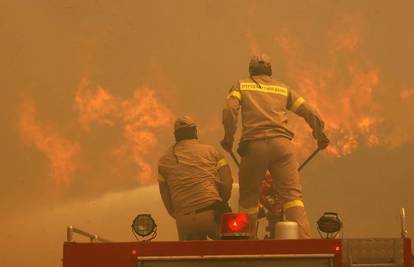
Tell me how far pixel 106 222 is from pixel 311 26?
160 inches

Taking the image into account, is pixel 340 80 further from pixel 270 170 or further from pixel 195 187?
pixel 195 187

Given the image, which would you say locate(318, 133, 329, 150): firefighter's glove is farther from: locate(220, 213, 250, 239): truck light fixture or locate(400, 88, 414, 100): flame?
locate(400, 88, 414, 100): flame

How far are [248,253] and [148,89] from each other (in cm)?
803

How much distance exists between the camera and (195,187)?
6.23m

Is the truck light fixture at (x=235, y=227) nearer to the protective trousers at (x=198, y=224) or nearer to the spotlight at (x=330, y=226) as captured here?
the spotlight at (x=330, y=226)

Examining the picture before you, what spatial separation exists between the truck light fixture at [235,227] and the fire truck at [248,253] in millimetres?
16

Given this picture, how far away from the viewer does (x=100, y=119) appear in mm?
11734

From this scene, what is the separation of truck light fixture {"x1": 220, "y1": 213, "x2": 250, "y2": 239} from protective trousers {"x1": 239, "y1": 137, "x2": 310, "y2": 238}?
1765mm

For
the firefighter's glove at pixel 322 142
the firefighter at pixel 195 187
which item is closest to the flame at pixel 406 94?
the firefighter's glove at pixel 322 142

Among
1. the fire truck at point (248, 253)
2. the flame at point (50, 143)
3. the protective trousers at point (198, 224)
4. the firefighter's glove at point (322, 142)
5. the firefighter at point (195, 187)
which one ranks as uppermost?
the flame at point (50, 143)

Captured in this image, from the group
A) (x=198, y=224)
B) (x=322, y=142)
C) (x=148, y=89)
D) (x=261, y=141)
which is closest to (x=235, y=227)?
(x=198, y=224)

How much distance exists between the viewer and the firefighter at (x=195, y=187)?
619cm

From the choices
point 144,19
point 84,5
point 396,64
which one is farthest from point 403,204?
point 84,5

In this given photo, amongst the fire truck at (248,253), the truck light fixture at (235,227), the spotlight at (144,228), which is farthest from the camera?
the spotlight at (144,228)
